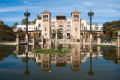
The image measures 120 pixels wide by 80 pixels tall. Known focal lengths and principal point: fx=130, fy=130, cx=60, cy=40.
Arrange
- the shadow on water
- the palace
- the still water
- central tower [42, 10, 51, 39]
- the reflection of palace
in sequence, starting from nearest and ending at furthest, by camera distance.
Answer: the still water → the shadow on water → the reflection of palace → the palace → central tower [42, 10, 51, 39]

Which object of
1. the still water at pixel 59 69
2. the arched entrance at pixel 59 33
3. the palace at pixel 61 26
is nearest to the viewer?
the still water at pixel 59 69

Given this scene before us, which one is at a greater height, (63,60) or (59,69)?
(63,60)

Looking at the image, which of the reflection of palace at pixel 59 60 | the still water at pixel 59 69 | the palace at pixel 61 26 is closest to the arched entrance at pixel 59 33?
the palace at pixel 61 26

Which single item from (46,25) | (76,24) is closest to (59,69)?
(76,24)

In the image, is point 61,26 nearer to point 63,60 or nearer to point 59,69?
point 63,60

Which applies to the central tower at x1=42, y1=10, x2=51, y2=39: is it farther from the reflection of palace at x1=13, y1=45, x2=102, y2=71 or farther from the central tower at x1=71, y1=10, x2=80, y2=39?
the reflection of palace at x1=13, y1=45, x2=102, y2=71

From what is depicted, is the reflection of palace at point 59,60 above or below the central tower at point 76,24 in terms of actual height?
below

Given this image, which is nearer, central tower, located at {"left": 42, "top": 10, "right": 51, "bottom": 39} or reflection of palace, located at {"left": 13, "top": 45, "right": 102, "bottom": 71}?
reflection of palace, located at {"left": 13, "top": 45, "right": 102, "bottom": 71}

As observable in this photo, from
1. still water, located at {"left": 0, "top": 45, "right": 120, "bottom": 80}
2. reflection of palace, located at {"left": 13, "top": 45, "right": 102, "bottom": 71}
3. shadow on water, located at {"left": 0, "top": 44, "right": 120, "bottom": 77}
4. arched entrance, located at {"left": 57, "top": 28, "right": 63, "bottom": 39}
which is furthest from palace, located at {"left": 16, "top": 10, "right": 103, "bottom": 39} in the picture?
still water, located at {"left": 0, "top": 45, "right": 120, "bottom": 80}

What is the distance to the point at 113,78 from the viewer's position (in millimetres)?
5242

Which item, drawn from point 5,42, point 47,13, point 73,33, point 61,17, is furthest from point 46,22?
point 5,42

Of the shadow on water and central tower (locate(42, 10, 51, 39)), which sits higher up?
central tower (locate(42, 10, 51, 39))

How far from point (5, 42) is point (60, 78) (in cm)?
3223

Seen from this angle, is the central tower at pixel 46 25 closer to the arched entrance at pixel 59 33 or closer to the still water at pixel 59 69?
the arched entrance at pixel 59 33
